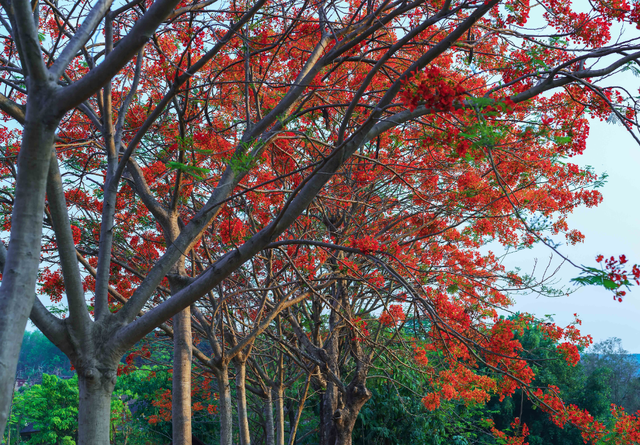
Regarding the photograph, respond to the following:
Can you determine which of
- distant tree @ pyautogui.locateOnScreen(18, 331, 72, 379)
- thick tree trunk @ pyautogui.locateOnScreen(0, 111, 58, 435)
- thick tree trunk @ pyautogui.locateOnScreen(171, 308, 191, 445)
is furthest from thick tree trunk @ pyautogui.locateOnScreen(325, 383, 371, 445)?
distant tree @ pyautogui.locateOnScreen(18, 331, 72, 379)

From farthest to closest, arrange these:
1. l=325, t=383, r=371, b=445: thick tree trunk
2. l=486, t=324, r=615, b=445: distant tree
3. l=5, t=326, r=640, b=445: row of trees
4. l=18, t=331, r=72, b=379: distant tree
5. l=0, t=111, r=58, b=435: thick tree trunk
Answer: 1. l=18, t=331, r=72, b=379: distant tree
2. l=486, t=324, r=615, b=445: distant tree
3. l=5, t=326, r=640, b=445: row of trees
4. l=325, t=383, r=371, b=445: thick tree trunk
5. l=0, t=111, r=58, b=435: thick tree trunk

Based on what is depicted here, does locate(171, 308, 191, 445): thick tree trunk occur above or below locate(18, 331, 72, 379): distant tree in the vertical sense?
below

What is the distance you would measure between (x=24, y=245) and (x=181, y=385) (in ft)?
11.1

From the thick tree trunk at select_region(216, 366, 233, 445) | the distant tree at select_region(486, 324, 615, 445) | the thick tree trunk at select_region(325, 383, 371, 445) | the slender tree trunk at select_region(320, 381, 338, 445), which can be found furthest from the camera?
the distant tree at select_region(486, 324, 615, 445)

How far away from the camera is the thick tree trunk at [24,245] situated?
2648mm

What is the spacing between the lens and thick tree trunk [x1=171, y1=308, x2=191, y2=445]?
5.67m

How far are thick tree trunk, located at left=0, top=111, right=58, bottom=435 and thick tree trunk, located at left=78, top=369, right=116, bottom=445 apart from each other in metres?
Answer: 1.31

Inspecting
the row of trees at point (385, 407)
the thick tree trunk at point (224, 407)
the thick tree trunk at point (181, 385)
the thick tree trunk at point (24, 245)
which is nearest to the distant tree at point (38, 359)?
the row of trees at point (385, 407)

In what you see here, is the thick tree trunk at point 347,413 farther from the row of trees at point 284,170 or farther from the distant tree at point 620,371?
the distant tree at point 620,371

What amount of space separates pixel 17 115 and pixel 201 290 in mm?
2227

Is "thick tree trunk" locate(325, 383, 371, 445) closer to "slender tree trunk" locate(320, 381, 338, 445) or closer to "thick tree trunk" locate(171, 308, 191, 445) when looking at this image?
"slender tree trunk" locate(320, 381, 338, 445)

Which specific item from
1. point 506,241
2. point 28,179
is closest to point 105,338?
point 28,179

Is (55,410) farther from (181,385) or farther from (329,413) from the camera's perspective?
(181,385)

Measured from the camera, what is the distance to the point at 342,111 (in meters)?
8.20
